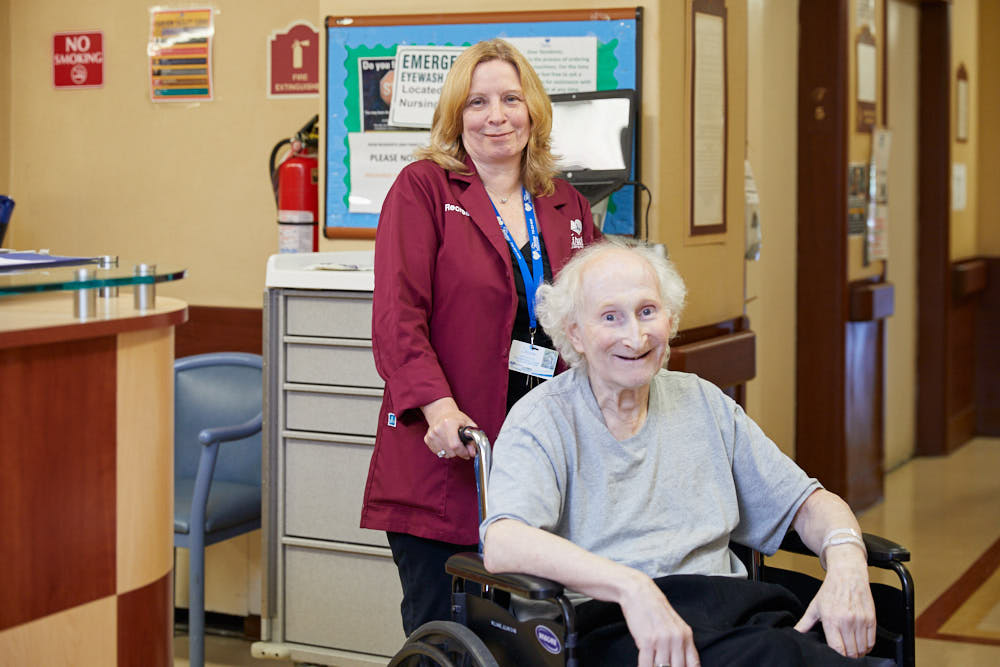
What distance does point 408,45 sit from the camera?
11.5ft

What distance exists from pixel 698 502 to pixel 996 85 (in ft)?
21.2

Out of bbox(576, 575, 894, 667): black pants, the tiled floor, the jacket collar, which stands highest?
the jacket collar

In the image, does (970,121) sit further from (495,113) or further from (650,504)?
(650,504)

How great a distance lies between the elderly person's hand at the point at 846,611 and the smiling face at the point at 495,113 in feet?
3.26

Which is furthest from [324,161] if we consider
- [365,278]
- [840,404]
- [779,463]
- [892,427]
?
[892,427]

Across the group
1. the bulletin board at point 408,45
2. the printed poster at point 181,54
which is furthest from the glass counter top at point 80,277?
the printed poster at point 181,54

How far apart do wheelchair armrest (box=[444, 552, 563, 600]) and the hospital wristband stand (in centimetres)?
49

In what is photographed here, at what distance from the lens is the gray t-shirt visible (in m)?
1.99

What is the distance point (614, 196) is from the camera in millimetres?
3293

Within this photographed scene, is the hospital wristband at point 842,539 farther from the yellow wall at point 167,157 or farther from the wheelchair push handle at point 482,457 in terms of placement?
the yellow wall at point 167,157

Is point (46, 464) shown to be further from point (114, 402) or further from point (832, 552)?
point (832, 552)

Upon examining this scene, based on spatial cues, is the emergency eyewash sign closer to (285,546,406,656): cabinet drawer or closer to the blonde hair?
the blonde hair

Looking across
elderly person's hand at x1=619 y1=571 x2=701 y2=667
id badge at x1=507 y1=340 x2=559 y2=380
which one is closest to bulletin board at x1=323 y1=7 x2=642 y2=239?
id badge at x1=507 y1=340 x2=559 y2=380

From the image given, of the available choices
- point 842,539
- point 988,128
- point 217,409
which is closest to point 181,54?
point 217,409
